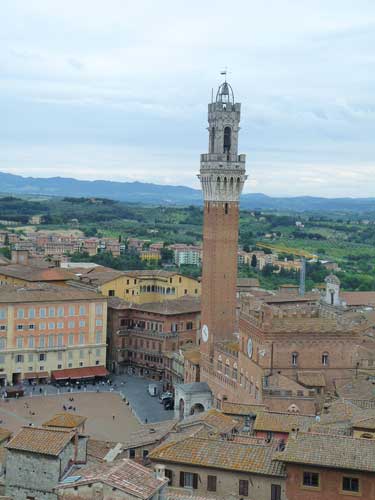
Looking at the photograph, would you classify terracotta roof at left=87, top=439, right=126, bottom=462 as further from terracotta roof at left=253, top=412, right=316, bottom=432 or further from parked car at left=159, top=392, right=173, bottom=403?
parked car at left=159, top=392, right=173, bottom=403

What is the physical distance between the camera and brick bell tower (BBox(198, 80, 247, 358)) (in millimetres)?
64938

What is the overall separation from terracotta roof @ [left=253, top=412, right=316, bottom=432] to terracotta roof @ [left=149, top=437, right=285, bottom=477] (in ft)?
17.0

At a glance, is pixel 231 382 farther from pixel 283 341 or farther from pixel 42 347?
pixel 42 347

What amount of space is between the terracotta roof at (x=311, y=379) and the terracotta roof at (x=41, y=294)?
103 ft

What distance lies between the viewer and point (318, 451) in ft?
82.4

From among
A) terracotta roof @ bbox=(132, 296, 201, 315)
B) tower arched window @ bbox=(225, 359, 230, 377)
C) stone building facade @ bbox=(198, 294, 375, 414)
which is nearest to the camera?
stone building facade @ bbox=(198, 294, 375, 414)

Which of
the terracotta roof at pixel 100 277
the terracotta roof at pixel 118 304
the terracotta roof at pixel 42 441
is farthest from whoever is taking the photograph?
the terracotta roof at pixel 100 277

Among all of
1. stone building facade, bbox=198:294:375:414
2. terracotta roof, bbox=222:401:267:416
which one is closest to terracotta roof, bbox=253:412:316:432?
terracotta roof, bbox=222:401:267:416

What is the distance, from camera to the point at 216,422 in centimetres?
3600

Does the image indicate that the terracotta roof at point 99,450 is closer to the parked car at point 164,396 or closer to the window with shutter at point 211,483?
the window with shutter at point 211,483

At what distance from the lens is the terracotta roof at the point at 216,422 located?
34.7m

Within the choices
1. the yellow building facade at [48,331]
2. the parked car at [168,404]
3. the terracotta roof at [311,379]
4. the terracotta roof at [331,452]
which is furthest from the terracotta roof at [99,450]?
Result: the yellow building facade at [48,331]

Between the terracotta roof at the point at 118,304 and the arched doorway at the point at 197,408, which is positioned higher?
the terracotta roof at the point at 118,304

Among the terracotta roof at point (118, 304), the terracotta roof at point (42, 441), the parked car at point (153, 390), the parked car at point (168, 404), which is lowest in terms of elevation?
the parked car at point (153, 390)
